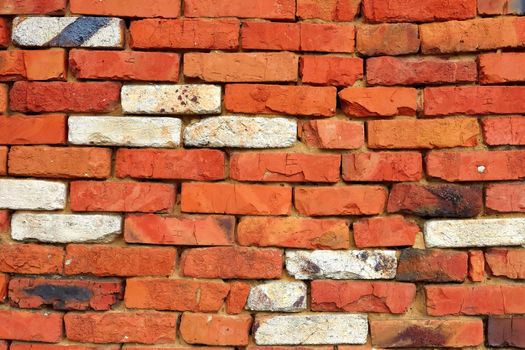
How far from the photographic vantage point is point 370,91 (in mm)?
1360

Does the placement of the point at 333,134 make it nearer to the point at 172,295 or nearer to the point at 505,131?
the point at 505,131

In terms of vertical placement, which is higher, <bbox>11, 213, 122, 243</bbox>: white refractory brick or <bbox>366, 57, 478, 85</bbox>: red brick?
<bbox>366, 57, 478, 85</bbox>: red brick

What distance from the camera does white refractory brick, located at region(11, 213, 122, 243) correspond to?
135cm

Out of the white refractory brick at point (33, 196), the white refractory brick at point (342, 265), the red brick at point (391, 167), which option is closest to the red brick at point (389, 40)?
the red brick at point (391, 167)

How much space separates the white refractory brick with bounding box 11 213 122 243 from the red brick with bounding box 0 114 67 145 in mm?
192

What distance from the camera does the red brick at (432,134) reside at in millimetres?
1349

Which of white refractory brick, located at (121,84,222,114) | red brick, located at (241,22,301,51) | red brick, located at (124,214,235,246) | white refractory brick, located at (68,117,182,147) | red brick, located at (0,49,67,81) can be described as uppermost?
red brick, located at (241,22,301,51)

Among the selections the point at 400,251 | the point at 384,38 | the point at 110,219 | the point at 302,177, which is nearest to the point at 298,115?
the point at 302,177

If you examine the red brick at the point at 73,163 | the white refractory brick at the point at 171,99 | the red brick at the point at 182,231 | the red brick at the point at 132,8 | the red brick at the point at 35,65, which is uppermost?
the red brick at the point at 132,8

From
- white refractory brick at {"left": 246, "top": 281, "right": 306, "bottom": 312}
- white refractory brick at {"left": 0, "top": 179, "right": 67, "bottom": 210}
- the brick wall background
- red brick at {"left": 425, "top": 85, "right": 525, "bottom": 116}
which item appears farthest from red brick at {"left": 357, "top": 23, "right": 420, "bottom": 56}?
white refractory brick at {"left": 0, "top": 179, "right": 67, "bottom": 210}

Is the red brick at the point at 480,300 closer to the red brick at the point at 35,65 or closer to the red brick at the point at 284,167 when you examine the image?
the red brick at the point at 284,167

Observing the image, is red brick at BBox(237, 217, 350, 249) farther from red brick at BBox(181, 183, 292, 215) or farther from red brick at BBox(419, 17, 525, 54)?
red brick at BBox(419, 17, 525, 54)

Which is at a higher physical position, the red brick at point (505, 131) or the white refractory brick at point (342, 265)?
the red brick at point (505, 131)

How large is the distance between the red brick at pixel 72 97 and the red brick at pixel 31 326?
0.51 metres
